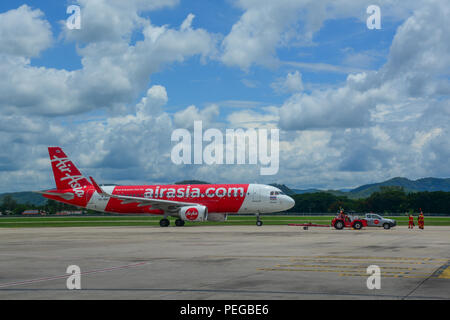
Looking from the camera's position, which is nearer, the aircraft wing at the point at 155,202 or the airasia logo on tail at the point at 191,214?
the airasia logo on tail at the point at 191,214

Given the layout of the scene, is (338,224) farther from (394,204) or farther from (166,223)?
(394,204)

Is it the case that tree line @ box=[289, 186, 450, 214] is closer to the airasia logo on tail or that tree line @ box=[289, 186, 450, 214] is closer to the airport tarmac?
the airasia logo on tail

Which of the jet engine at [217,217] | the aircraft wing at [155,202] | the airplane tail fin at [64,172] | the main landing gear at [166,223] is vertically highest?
the airplane tail fin at [64,172]

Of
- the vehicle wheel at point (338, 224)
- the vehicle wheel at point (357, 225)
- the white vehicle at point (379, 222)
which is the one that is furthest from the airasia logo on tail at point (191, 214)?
the white vehicle at point (379, 222)

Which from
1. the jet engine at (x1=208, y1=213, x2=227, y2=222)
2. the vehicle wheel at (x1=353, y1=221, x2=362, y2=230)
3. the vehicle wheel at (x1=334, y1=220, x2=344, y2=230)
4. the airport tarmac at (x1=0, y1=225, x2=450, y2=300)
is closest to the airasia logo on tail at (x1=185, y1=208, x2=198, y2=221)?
the jet engine at (x1=208, y1=213, x2=227, y2=222)

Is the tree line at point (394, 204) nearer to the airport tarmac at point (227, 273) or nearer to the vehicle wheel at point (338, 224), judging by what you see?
the vehicle wheel at point (338, 224)

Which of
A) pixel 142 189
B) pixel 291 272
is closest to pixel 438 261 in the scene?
pixel 291 272

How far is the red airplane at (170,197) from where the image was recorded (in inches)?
2028

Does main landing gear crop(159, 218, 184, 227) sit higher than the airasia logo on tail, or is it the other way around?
the airasia logo on tail

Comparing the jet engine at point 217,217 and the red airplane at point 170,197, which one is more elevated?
the red airplane at point 170,197

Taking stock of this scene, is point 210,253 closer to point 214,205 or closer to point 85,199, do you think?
point 214,205

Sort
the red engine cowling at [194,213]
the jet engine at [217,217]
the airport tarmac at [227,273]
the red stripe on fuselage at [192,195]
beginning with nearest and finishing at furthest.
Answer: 1. the airport tarmac at [227,273]
2. the red engine cowling at [194,213]
3. the red stripe on fuselage at [192,195]
4. the jet engine at [217,217]

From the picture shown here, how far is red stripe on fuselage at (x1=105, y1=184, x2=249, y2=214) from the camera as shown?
51969 millimetres

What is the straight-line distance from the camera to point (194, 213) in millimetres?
49125
